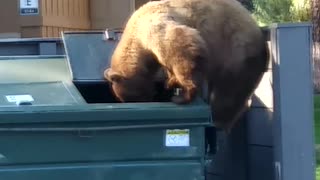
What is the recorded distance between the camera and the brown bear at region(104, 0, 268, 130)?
504cm

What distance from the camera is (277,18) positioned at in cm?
2022

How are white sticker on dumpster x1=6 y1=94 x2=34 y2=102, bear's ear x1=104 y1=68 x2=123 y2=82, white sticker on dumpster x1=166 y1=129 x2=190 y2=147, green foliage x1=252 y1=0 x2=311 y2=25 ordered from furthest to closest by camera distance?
green foliage x1=252 y1=0 x2=311 y2=25 → bear's ear x1=104 y1=68 x2=123 y2=82 → white sticker on dumpster x1=6 y1=94 x2=34 y2=102 → white sticker on dumpster x1=166 y1=129 x2=190 y2=147

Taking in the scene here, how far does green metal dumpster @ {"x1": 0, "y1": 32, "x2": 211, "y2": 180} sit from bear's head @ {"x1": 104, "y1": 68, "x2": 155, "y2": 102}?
47 centimetres

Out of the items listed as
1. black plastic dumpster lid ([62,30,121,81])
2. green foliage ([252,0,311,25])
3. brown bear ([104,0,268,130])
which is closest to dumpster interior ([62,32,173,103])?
black plastic dumpster lid ([62,30,121,81])

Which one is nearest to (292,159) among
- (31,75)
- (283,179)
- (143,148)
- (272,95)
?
(283,179)

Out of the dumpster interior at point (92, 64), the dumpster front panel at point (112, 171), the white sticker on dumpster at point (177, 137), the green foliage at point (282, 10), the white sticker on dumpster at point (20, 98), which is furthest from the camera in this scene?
the green foliage at point (282, 10)

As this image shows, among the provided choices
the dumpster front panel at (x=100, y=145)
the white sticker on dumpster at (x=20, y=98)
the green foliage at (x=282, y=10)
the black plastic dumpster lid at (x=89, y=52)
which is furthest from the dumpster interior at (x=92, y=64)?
the green foliage at (x=282, y=10)

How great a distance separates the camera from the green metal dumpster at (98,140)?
172 inches

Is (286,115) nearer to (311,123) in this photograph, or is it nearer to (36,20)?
(311,123)

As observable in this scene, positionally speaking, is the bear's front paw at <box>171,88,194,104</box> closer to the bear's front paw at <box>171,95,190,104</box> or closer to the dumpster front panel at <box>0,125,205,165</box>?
the bear's front paw at <box>171,95,190,104</box>

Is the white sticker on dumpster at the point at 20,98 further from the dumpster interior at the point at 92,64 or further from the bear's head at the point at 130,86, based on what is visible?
the bear's head at the point at 130,86

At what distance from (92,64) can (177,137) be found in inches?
40.2

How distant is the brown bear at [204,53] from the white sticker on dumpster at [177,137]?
1.51 feet

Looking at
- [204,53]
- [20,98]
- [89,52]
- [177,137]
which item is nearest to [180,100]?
[177,137]
